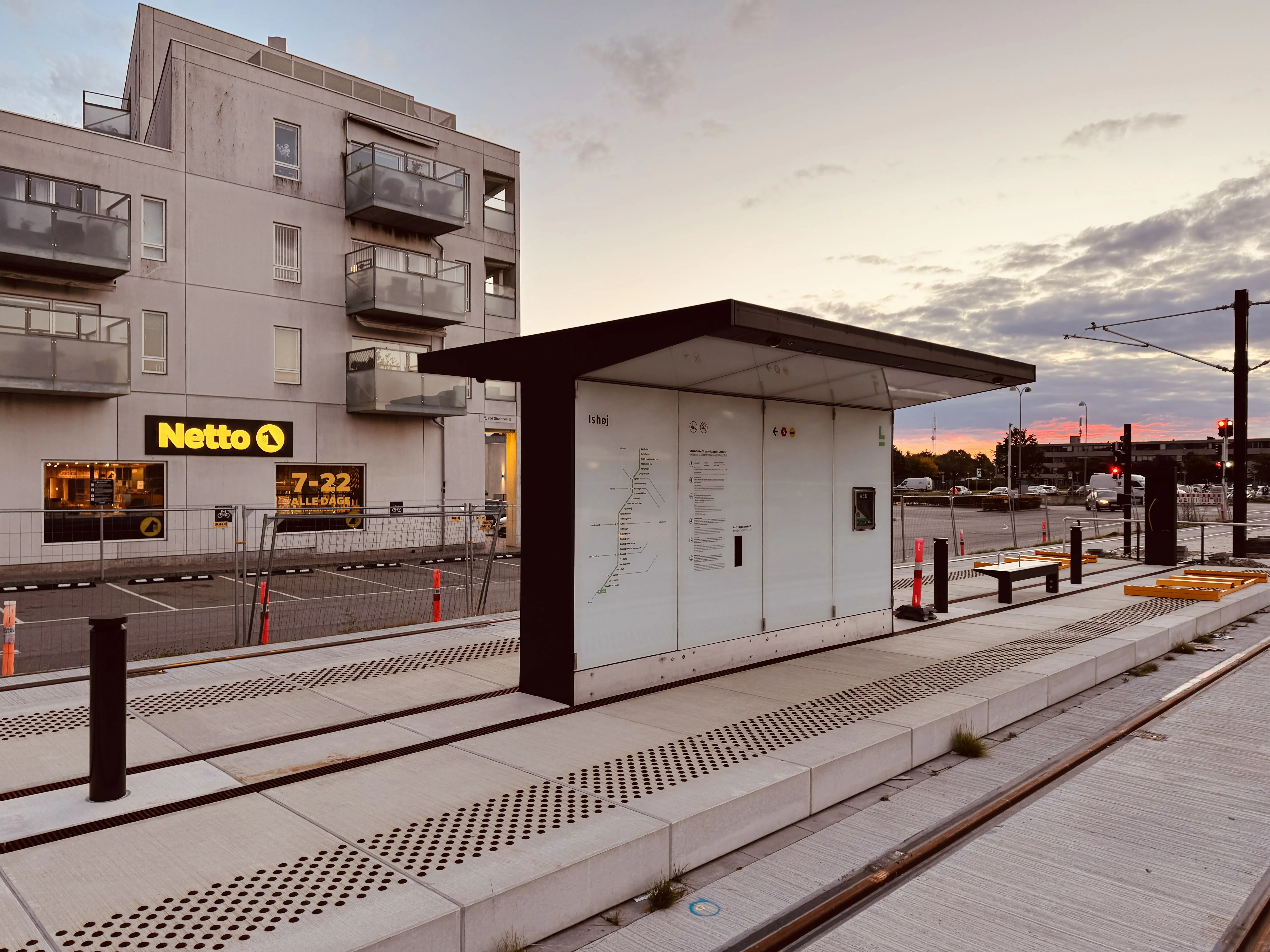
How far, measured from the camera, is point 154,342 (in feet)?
75.9

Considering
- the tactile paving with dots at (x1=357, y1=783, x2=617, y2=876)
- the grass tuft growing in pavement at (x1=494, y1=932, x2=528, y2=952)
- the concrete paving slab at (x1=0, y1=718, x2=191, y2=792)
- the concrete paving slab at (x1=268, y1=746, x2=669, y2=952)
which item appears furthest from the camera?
the concrete paving slab at (x1=0, y1=718, x2=191, y2=792)

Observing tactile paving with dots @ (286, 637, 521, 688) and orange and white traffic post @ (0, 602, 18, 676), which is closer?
tactile paving with dots @ (286, 637, 521, 688)

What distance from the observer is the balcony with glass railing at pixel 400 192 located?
85.9 feet

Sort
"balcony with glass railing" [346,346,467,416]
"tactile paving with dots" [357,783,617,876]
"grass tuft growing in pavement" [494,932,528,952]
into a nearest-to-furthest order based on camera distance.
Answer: "grass tuft growing in pavement" [494,932,528,952]
"tactile paving with dots" [357,783,617,876]
"balcony with glass railing" [346,346,467,416]

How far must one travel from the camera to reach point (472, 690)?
7.66 m

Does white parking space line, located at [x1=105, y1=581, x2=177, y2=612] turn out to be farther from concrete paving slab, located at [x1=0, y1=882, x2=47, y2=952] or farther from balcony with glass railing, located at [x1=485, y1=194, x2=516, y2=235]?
balcony with glass railing, located at [x1=485, y1=194, x2=516, y2=235]

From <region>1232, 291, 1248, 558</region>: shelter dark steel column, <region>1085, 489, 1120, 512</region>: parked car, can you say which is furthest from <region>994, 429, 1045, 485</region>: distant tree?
<region>1232, 291, 1248, 558</region>: shelter dark steel column

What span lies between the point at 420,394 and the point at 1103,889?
2493cm

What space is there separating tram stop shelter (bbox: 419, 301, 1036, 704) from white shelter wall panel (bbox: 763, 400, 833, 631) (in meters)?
0.02

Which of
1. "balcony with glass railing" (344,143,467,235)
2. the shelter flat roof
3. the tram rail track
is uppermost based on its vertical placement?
"balcony with glass railing" (344,143,467,235)

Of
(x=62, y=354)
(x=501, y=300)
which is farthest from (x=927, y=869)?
(x=501, y=300)

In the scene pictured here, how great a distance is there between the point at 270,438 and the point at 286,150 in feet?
29.1

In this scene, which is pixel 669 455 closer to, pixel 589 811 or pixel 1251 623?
pixel 589 811

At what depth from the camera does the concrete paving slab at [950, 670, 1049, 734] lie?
741 centimetres
